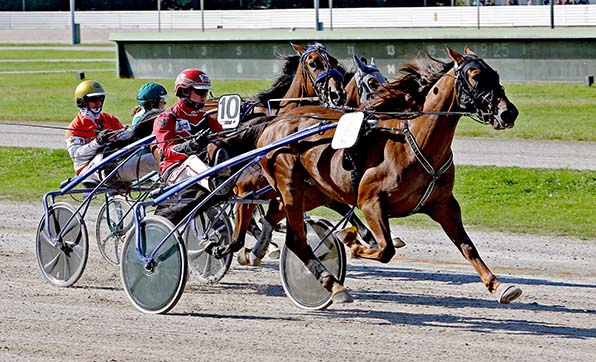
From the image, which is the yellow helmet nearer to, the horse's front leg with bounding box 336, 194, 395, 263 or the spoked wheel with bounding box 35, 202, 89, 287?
the spoked wheel with bounding box 35, 202, 89, 287

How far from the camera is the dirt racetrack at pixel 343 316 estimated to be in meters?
6.22

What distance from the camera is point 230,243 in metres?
8.05

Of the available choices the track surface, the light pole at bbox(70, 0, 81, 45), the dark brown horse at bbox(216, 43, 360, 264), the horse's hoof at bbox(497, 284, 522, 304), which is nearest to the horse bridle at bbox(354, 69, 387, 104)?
the dark brown horse at bbox(216, 43, 360, 264)

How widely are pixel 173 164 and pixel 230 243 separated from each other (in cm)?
68

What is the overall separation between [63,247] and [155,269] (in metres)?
1.35

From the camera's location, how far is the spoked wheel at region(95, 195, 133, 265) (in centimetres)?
908

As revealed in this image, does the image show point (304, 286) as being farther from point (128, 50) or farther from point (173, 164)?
point (128, 50)

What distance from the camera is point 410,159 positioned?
6.84 metres

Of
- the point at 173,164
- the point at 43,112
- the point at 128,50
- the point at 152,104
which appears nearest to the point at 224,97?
the point at 173,164

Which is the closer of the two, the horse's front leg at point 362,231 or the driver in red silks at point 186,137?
the driver in red silks at point 186,137

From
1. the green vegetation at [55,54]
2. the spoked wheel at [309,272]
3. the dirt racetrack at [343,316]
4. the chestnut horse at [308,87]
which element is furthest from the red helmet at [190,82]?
the green vegetation at [55,54]

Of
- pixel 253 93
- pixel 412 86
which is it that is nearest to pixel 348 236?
pixel 412 86

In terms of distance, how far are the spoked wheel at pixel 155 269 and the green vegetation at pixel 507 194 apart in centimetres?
408

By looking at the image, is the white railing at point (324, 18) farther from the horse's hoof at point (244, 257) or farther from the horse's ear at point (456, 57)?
the horse's ear at point (456, 57)
